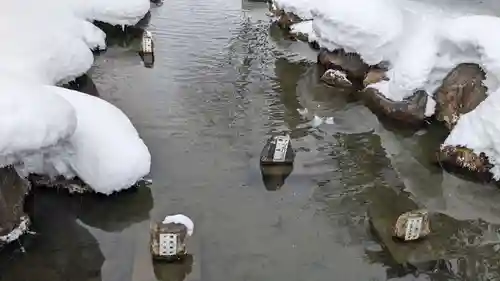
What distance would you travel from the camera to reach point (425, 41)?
459 inches

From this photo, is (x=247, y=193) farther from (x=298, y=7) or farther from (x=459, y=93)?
(x=298, y=7)

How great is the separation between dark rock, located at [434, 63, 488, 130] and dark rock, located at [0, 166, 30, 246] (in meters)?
7.38

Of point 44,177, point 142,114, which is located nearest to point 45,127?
point 44,177

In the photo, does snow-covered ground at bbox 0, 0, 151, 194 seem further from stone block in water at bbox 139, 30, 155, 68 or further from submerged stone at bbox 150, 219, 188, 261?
stone block in water at bbox 139, 30, 155, 68

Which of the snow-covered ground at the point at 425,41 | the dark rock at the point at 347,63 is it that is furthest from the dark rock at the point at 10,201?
the dark rock at the point at 347,63

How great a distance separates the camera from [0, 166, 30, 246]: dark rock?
7.67 metres

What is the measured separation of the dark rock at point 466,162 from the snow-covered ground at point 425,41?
0.35ft

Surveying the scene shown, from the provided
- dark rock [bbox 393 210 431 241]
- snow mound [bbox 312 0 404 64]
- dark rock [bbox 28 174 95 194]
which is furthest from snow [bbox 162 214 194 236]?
snow mound [bbox 312 0 404 64]

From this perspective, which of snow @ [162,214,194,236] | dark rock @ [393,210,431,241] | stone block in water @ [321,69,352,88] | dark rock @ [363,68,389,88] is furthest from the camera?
stone block in water @ [321,69,352,88]

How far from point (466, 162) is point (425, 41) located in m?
2.84

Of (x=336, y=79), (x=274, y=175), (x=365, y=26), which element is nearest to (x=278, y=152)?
(x=274, y=175)

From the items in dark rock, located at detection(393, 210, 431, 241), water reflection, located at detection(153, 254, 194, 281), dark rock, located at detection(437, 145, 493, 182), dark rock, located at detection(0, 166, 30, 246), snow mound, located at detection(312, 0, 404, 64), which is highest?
snow mound, located at detection(312, 0, 404, 64)

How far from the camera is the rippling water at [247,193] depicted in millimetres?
7613

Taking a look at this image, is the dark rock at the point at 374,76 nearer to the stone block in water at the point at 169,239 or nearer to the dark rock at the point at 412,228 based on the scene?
the dark rock at the point at 412,228
